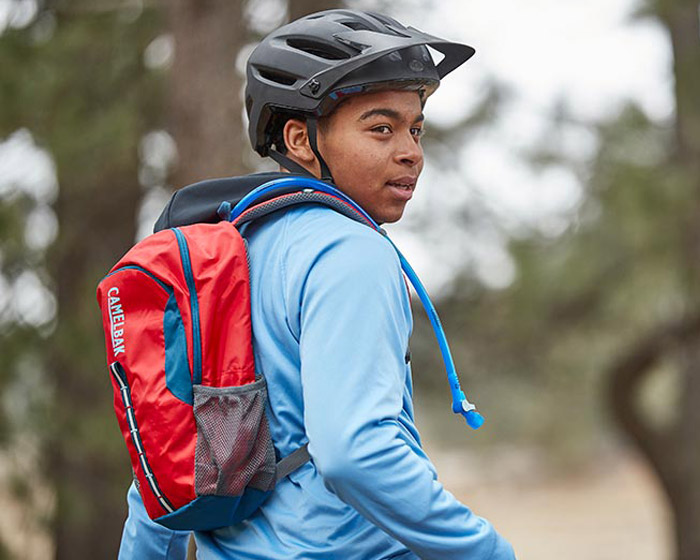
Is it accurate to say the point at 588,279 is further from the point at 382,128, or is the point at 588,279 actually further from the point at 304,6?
the point at 382,128

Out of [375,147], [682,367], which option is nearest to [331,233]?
[375,147]

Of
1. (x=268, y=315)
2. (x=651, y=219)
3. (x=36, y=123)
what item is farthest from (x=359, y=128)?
(x=651, y=219)

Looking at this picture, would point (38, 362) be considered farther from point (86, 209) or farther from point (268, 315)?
point (268, 315)

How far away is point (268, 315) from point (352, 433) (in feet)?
0.93

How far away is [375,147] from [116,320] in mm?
537

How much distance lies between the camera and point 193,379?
1634 millimetres

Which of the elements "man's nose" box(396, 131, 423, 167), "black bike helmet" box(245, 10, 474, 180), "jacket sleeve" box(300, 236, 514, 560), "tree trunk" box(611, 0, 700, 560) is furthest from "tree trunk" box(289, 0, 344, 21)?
"jacket sleeve" box(300, 236, 514, 560)

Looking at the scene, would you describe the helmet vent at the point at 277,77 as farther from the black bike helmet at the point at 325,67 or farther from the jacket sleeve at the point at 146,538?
the jacket sleeve at the point at 146,538

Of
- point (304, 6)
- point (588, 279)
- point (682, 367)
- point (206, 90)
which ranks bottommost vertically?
point (682, 367)

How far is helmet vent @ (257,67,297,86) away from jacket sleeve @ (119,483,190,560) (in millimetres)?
811

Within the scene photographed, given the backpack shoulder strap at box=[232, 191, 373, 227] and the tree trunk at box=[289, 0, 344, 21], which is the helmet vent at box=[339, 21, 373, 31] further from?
the tree trunk at box=[289, 0, 344, 21]

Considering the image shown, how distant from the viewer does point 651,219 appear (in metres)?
8.55

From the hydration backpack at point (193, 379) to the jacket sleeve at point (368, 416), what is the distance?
0.45 feet

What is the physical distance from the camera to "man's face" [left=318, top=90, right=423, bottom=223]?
182 cm
